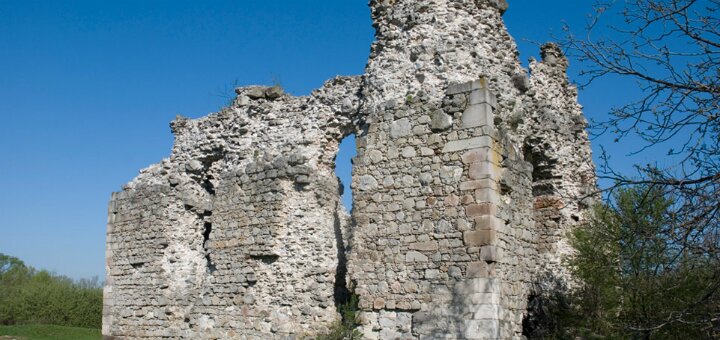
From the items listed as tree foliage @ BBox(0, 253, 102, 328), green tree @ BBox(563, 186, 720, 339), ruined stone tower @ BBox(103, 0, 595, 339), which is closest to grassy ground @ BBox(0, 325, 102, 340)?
tree foliage @ BBox(0, 253, 102, 328)

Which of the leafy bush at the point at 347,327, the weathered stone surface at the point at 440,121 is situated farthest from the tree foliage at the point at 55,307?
the weathered stone surface at the point at 440,121

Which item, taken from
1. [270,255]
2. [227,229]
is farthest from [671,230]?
[227,229]

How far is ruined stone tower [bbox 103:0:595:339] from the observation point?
8.09 meters

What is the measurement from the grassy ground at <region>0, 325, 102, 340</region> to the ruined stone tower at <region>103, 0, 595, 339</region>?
8.64 m

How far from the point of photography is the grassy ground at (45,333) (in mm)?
19953

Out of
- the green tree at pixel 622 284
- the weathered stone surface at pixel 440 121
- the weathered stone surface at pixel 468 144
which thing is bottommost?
the green tree at pixel 622 284

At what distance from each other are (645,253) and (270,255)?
5058 mm

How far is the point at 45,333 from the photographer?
68.5 feet

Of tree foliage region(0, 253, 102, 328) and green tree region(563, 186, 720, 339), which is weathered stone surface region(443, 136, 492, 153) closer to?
green tree region(563, 186, 720, 339)

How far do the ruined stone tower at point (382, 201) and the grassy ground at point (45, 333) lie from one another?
8.64m

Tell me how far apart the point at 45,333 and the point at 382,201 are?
16106 millimetres

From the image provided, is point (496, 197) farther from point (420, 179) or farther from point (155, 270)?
point (155, 270)

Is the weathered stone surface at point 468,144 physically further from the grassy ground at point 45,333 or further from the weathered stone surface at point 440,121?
the grassy ground at point 45,333

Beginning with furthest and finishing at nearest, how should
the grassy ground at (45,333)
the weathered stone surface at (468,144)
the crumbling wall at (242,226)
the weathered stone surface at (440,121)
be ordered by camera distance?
the grassy ground at (45,333) < the crumbling wall at (242,226) < the weathered stone surface at (440,121) < the weathered stone surface at (468,144)
